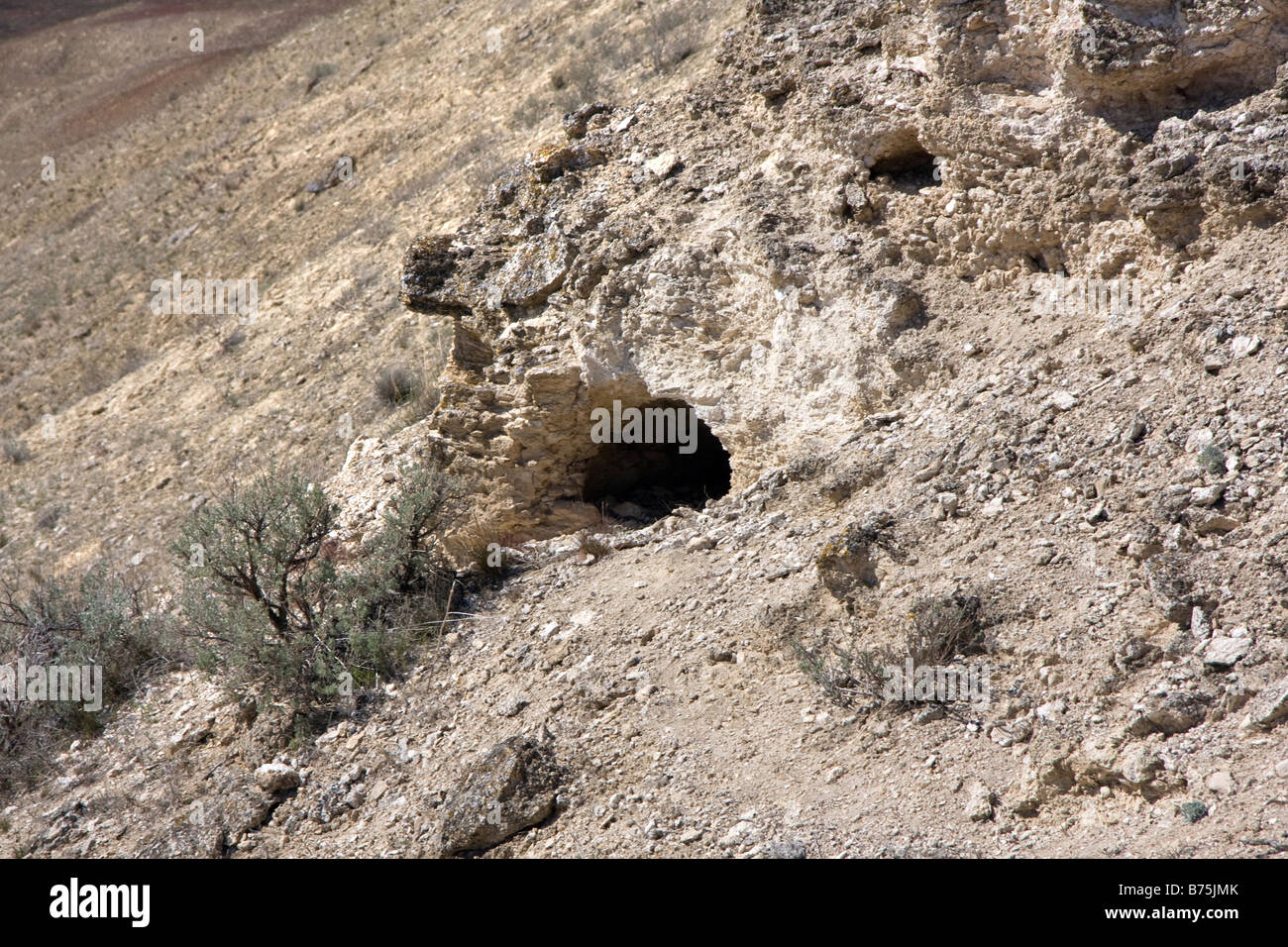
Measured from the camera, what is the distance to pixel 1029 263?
16.4 feet

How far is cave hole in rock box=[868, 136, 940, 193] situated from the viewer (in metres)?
5.50

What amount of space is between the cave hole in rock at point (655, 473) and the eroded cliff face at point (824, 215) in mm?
241

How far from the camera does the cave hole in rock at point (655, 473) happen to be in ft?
21.4

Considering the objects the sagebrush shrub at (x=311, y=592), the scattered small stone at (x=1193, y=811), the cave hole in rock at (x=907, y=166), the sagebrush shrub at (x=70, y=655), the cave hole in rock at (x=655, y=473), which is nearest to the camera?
the scattered small stone at (x=1193, y=811)

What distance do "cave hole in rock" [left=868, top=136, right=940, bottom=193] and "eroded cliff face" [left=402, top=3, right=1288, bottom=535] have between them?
1 centimetres

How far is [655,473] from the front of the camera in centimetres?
721

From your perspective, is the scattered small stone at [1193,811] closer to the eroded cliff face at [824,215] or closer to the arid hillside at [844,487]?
the arid hillside at [844,487]

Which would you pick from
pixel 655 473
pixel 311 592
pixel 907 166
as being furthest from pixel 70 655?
pixel 907 166

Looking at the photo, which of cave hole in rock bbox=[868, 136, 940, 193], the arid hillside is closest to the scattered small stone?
the arid hillside

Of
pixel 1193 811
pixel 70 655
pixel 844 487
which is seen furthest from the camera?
pixel 70 655

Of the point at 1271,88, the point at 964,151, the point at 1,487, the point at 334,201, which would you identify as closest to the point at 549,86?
the point at 334,201

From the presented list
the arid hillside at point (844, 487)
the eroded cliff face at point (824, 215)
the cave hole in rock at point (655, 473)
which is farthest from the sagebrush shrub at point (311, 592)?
the cave hole in rock at point (655, 473)

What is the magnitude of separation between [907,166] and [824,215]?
518 millimetres

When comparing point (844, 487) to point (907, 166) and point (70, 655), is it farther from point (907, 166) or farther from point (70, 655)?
point (70, 655)
